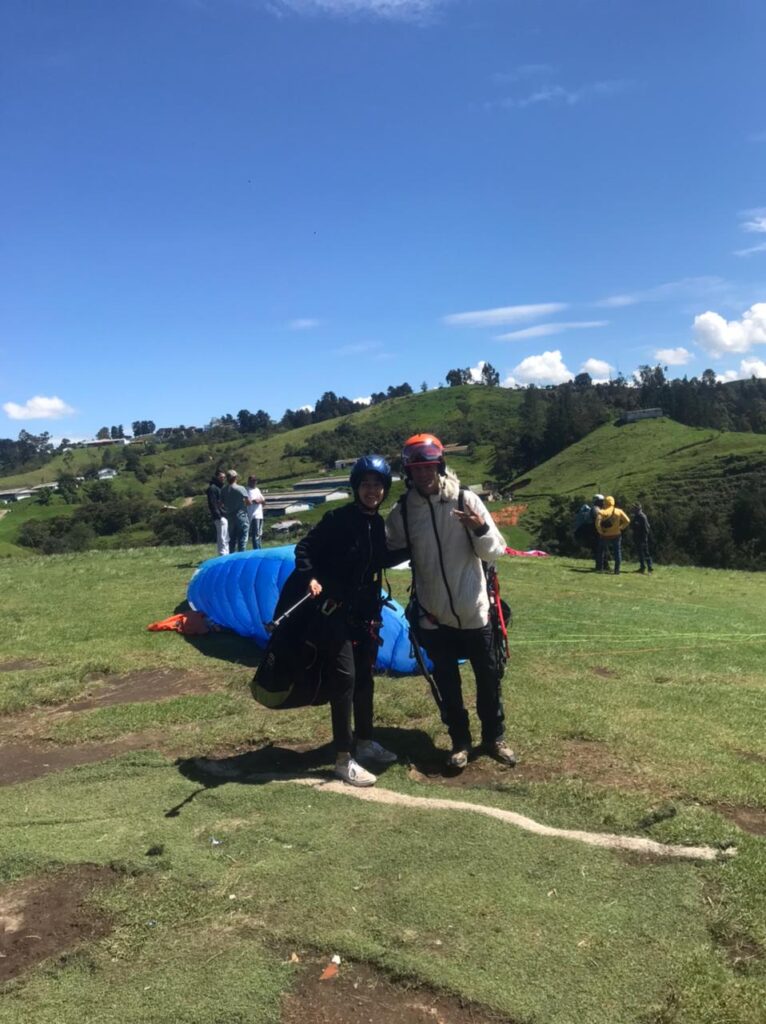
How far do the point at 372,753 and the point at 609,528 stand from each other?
16382 millimetres

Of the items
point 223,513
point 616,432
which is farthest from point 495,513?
point 223,513

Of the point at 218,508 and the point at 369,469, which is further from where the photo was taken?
the point at 218,508

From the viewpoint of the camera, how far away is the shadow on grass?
564cm

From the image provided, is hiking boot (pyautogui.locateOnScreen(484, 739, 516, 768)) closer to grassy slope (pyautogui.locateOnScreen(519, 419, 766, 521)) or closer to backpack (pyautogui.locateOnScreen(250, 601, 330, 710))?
backpack (pyautogui.locateOnScreen(250, 601, 330, 710))

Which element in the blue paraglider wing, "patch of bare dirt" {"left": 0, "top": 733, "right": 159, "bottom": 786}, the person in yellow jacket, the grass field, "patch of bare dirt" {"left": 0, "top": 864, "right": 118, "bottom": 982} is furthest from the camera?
the person in yellow jacket

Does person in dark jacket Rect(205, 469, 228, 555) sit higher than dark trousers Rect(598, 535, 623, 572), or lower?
higher

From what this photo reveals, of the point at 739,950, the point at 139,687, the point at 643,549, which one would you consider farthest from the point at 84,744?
the point at 643,549

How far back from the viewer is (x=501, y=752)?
19.2 feet

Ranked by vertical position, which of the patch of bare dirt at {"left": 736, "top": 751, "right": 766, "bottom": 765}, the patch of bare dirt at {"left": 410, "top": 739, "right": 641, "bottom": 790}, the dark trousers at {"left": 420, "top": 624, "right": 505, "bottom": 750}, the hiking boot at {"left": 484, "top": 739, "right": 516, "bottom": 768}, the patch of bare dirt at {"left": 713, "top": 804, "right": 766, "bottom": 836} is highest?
the dark trousers at {"left": 420, "top": 624, "right": 505, "bottom": 750}

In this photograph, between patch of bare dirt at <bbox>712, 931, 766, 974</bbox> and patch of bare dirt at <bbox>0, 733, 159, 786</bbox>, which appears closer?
patch of bare dirt at <bbox>712, 931, 766, 974</bbox>

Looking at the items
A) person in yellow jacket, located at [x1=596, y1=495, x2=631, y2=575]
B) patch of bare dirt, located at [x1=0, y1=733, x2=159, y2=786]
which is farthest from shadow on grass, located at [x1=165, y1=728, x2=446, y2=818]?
person in yellow jacket, located at [x1=596, y1=495, x2=631, y2=575]

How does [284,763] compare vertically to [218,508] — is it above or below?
below

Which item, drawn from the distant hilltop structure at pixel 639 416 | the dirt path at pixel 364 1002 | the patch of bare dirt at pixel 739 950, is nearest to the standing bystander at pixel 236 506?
the dirt path at pixel 364 1002

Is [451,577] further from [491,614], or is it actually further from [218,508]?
[218,508]
